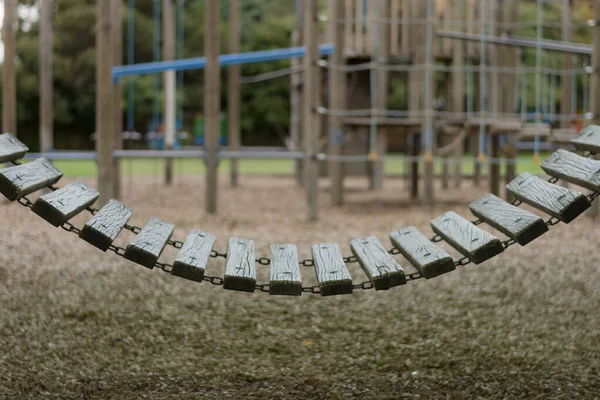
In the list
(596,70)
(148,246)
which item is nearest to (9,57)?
(596,70)

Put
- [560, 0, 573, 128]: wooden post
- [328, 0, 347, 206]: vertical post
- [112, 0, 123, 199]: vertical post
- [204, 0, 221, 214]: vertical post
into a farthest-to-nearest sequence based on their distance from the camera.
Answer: [560, 0, 573, 128]: wooden post < [112, 0, 123, 199]: vertical post < [328, 0, 347, 206]: vertical post < [204, 0, 221, 214]: vertical post

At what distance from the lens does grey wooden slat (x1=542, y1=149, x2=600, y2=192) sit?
303 centimetres

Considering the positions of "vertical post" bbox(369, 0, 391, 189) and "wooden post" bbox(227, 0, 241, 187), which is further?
"wooden post" bbox(227, 0, 241, 187)

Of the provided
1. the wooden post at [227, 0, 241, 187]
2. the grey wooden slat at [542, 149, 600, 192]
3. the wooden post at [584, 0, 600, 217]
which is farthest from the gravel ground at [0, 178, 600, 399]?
the wooden post at [227, 0, 241, 187]

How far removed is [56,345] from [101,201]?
10.7ft

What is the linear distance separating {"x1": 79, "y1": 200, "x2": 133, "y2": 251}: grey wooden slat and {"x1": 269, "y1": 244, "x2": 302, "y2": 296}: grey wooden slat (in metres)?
0.60

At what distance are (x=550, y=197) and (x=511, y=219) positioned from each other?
163 millimetres

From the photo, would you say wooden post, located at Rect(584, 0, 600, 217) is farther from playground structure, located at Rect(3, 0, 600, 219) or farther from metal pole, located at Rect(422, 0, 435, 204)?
metal pole, located at Rect(422, 0, 435, 204)

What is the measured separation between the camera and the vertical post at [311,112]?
7039mm

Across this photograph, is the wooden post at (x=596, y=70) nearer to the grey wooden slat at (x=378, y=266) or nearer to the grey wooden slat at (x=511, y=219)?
the grey wooden slat at (x=511, y=219)

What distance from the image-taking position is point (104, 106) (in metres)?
7.04

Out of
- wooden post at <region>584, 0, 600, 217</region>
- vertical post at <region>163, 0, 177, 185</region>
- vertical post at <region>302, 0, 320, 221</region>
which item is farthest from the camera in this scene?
vertical post at <region>163, 0, 177, 185</region>

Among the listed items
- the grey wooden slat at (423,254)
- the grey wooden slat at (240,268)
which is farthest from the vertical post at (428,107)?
the grey wooden slat at (240,268)

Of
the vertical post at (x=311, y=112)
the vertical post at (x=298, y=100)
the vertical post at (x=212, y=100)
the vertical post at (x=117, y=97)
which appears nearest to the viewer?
the vertical post at (x=311, y=112)
